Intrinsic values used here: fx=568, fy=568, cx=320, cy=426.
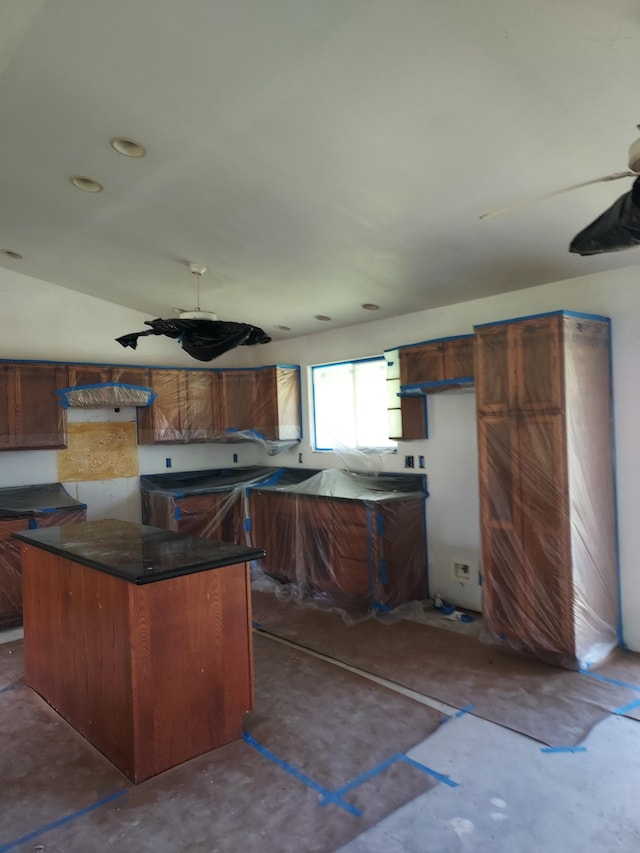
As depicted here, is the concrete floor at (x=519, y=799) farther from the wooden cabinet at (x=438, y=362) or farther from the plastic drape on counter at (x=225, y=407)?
the plastic drape on counter at (x=225, y=407)

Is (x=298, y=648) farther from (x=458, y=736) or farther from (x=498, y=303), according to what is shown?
(x=498, y=303)

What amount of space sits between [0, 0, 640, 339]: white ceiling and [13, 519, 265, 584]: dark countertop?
1.88 m

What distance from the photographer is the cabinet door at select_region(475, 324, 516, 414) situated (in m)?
3.43

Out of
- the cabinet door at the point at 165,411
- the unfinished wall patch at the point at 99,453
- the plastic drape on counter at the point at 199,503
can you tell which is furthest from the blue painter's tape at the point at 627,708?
the unfinished wall patch at the point at 99,453

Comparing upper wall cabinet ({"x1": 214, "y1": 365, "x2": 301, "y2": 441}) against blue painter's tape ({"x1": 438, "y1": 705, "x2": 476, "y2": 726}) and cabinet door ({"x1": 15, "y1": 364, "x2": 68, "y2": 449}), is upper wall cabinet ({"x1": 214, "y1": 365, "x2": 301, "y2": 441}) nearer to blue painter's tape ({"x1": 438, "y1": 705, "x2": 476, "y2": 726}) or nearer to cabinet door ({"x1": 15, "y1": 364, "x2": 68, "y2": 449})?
cabinet door ({"x1": 15, "y1": 364, "x2": 68, "y2": 449})

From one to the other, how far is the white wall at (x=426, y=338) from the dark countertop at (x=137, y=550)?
2.07 m

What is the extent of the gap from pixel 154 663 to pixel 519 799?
1.52 m

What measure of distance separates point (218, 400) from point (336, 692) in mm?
3355

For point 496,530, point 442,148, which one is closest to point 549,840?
point 496,530

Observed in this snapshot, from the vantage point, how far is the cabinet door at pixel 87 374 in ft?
16.1

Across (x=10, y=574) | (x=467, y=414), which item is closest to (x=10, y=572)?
(x=10, y=574)

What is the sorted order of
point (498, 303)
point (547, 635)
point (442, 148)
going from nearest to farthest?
point (442, 148) → point (547, 635) → point (498, 303)

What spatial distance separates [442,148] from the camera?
8.09 feet

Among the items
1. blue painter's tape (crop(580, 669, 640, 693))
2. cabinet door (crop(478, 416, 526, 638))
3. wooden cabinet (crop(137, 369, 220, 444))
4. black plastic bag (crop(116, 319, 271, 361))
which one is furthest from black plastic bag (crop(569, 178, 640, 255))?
wooden cabinet (crop(137, 369, 220, 444))
